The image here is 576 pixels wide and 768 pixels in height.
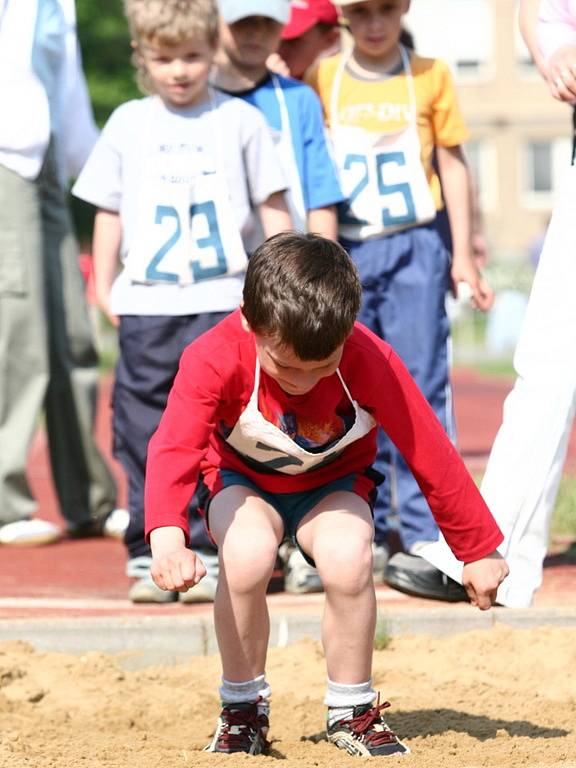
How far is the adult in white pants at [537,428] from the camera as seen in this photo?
17.2 feet

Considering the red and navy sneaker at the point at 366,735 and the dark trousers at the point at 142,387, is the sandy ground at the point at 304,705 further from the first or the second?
the dark trousers at the point at 142,387

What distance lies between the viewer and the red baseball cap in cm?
730

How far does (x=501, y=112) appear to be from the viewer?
175 feet

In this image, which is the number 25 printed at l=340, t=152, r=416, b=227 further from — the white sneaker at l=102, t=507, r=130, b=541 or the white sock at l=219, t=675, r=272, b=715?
the white sock at l=219, t=675, r=272, b=715

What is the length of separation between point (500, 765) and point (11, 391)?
412cm

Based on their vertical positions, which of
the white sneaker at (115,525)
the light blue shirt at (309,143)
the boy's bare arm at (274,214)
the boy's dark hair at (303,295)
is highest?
the boy's dark hair at (303,295)

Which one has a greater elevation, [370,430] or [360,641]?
[370,430]

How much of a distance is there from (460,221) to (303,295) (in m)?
2.89

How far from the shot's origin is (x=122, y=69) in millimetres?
43781

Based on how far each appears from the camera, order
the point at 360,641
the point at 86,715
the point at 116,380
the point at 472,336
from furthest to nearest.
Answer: the point at 472,336, the point at 116,380, the point at 86,715, the point at 360,641

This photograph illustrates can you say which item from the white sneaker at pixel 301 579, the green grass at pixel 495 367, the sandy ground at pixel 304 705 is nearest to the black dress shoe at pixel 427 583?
the sandy ground at pixel 304 705

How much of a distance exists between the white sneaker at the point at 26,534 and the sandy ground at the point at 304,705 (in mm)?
2203

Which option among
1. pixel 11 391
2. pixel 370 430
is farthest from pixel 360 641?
pixel 11 391

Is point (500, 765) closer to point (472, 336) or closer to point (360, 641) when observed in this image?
point (360, 641)
